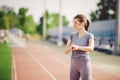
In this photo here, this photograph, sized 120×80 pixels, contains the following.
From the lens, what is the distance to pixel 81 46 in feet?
14.9

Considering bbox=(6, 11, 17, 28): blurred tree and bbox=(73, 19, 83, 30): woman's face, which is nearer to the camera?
bbox=(73, 19, 83, 30): woman's face

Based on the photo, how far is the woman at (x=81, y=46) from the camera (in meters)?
4.56

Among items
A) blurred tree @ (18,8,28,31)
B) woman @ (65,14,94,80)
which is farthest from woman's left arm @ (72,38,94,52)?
blurred tree @ (18,8,28,31)

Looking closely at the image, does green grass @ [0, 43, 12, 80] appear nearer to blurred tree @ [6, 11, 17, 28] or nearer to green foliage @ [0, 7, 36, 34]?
green foliage @ [0, 7, 36, 34]

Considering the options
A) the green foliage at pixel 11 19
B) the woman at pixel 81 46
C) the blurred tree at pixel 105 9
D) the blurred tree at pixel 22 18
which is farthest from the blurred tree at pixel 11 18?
the woman at pixel 81 46

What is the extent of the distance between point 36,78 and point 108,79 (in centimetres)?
243

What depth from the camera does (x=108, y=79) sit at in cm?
1199

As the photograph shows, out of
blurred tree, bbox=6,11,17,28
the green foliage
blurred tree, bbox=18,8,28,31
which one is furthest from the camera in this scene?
blurred tree, bbox=18,8,28,31

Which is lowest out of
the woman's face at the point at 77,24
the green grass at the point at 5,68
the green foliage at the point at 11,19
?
the green grass at the point at 5,68

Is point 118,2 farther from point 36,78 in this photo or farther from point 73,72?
point 73,72

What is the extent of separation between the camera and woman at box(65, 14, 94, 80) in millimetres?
4562

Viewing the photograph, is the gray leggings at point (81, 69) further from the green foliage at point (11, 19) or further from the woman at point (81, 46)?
the green foliage at point (11, 19)

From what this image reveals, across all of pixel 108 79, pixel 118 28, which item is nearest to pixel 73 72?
pixel 108 79

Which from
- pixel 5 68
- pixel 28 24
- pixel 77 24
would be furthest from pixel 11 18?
pixel 77 24
